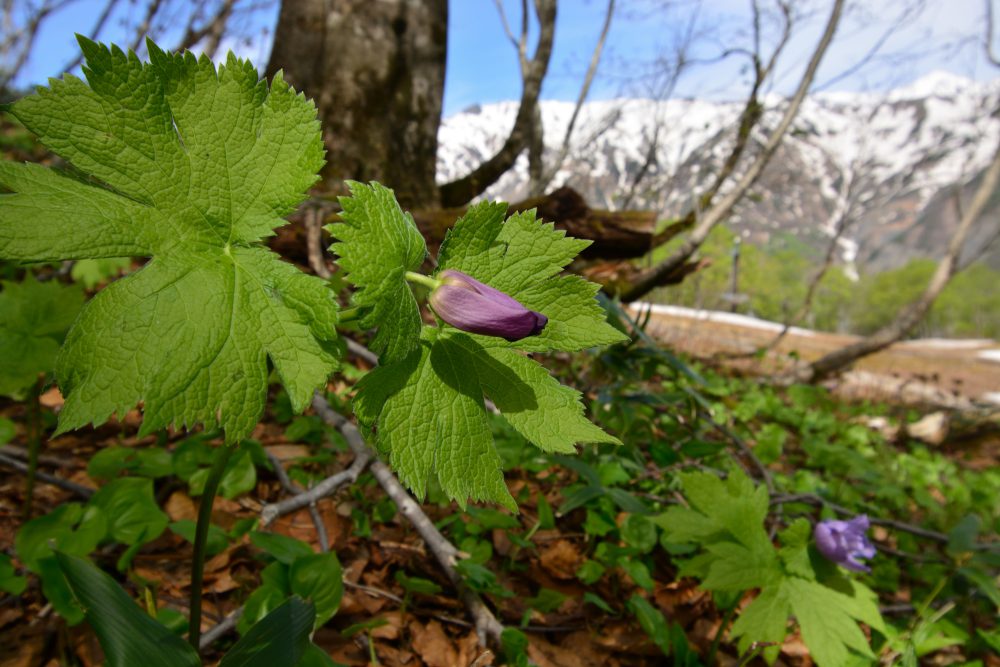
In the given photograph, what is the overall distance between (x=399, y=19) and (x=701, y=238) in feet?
9.52

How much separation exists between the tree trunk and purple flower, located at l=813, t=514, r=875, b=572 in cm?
282

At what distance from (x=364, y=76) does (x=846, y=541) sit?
336 centimetres

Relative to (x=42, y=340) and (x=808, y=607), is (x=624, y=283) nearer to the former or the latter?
(x=808, y=607)

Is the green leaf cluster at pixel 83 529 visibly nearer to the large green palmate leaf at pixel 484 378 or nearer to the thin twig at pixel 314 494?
the thin twig at pixel 314 494

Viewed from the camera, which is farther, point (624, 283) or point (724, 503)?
point (624, 283)

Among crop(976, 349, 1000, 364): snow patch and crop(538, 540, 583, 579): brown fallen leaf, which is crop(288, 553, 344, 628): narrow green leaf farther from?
crop(976, 349, 1000, 364): snow patch

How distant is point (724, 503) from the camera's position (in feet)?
3.91

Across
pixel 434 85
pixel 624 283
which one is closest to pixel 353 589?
pixel 624 283

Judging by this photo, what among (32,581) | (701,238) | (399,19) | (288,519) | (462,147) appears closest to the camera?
→ (32,581)

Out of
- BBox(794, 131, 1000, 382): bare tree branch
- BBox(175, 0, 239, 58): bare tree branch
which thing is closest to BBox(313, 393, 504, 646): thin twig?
BBox(794, 131, 1000, 382): bare tree branch

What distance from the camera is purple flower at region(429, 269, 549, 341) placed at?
0.54 meters

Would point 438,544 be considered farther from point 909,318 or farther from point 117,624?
point 909,318

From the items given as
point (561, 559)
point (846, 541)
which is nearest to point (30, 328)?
point (561, 559)

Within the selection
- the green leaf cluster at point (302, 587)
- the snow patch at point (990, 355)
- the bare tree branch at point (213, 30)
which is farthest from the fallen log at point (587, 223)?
the snow patch at point (990, 355)
